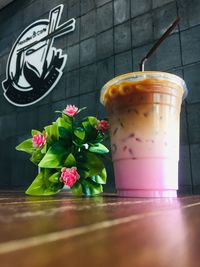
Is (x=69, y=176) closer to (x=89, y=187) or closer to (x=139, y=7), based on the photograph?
(x=89, y=187)

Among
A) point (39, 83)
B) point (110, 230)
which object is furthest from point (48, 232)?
point (39, 83)

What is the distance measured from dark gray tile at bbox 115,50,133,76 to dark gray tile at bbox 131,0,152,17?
0.25 metres

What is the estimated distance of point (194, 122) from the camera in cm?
144

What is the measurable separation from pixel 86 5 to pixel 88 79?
56 centimetres

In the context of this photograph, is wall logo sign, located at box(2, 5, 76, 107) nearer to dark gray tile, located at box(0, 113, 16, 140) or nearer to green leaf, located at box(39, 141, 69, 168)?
dark gray tile, located at box(0, 113, 16, 140)

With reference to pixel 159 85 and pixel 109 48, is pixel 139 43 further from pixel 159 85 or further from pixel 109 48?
pixel 159 85

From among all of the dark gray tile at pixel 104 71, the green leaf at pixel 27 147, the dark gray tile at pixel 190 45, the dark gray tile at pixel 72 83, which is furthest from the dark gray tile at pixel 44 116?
the green leaf at pixel 27 147

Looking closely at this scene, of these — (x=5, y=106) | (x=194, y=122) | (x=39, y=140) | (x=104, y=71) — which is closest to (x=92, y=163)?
(x=39, y=140)

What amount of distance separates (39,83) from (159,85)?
1.65 m

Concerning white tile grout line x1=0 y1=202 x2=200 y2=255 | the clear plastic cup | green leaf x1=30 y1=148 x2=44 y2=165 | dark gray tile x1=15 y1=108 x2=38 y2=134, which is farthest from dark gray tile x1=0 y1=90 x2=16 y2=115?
white tile grout line x1=0 y1=202 x2=200 y2=255

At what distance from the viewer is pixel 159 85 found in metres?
0.70

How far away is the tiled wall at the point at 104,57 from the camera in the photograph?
1.46 metres

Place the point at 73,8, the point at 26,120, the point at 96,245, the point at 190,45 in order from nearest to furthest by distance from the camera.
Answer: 1. the point at 96,245
2. the point at 190,45
3. the point at 73,8
4. the point at 26,120

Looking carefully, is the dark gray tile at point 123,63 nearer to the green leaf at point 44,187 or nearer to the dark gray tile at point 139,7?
the dark gray tile at point 139,7
